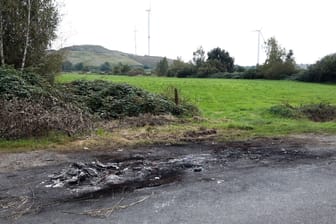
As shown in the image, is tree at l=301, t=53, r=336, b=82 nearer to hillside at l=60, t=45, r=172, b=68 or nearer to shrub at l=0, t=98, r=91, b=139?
shrub at l=0, t=98, r=91, b=139

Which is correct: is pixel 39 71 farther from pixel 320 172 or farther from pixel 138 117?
pixel 320 172

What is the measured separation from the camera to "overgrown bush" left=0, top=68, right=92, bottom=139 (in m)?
10.4

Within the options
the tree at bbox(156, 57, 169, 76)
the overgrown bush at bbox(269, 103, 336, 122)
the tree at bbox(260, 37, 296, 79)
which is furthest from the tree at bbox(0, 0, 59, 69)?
the tree at bbox(156, 57, 169, 76)

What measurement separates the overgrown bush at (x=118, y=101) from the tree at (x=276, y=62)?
51.1 metres

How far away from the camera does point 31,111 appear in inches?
421

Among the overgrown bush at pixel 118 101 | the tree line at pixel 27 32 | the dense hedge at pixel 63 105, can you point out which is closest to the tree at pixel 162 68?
the tree line at pixel 27 32

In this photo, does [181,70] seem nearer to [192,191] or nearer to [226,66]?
[226,66]

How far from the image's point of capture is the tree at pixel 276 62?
210ft

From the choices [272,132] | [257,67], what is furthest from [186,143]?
[257,67]

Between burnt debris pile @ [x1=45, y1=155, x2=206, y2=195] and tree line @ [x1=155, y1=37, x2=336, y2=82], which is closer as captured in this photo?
burnt debris pile @ [x1=45, y1=155, x2=206, y2=195]

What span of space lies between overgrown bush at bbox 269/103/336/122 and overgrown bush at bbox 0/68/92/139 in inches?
323

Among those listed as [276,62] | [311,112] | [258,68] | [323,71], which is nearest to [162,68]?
[258,68]

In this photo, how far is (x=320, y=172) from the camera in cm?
736

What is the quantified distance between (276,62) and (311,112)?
2016 inches
